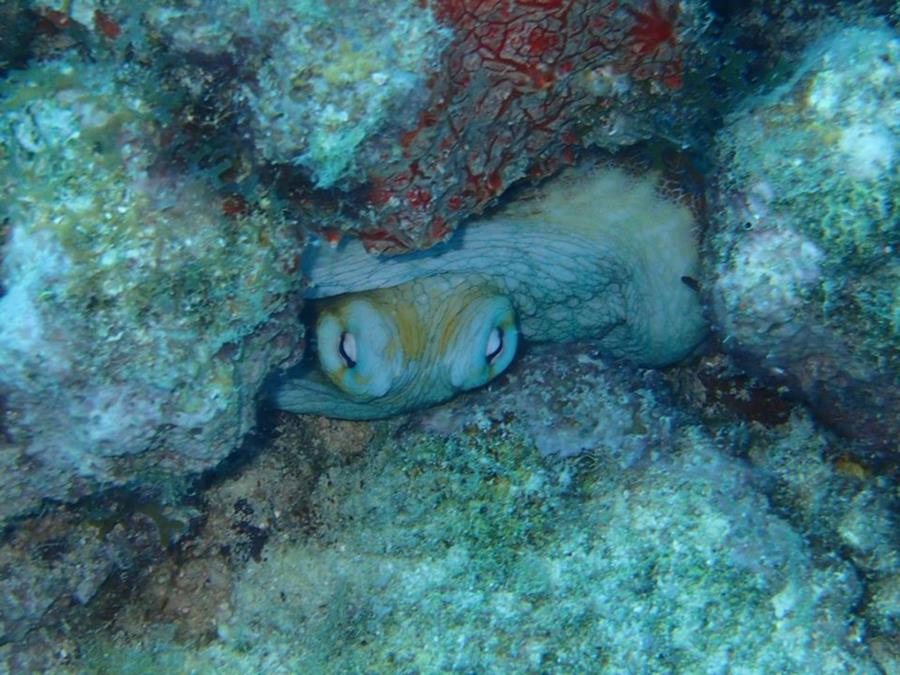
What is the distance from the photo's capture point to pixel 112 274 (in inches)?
80.2

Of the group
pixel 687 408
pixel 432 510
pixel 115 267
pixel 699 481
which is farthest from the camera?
pixel 687 408

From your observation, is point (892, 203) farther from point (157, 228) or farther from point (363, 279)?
point (157, 228)

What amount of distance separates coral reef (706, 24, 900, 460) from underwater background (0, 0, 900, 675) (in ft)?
0.04

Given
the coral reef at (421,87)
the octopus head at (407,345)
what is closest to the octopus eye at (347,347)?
the octopus head at (407,345)

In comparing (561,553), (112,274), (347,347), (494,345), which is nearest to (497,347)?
(494,345)

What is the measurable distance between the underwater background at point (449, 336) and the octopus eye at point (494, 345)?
5 centimetres

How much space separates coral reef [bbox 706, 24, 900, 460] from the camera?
86.9 inches

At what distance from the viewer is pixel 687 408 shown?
10.7 feet

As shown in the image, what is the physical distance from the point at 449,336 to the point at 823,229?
5.44 feet

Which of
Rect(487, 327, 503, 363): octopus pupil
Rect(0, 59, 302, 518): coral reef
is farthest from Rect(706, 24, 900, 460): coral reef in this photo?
Rect(0, 59, 302, 518): coral reef

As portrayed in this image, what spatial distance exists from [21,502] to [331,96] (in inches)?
75.2

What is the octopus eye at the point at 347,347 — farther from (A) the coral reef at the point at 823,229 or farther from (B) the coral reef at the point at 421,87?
(A) the coral reef at the point at 823,229

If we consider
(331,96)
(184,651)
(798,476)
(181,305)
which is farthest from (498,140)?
(184,651)

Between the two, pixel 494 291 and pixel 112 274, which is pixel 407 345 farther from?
pixel 112 274
